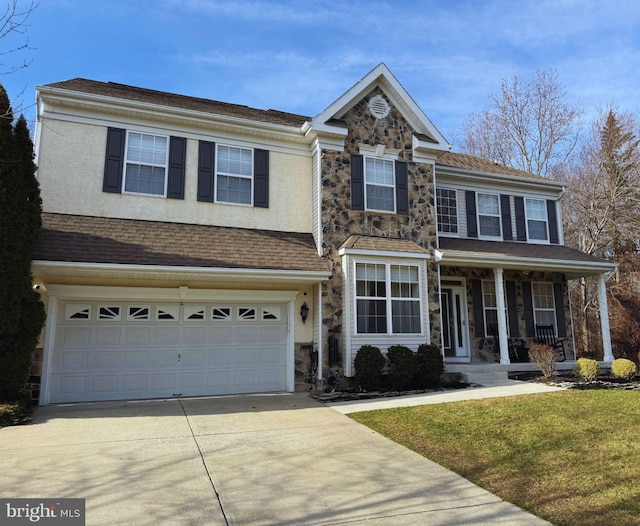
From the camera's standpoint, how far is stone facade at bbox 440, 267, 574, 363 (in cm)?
1381

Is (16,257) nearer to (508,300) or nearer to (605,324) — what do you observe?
(508,300)

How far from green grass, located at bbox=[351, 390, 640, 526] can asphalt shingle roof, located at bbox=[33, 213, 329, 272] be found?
418cm

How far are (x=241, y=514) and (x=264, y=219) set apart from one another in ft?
27.3

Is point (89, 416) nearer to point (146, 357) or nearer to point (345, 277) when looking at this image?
point (146, 357)

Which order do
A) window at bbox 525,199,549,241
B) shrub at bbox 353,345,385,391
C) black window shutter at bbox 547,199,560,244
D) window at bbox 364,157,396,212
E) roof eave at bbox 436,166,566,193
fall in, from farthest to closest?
black window shutter at bbox 547,199,560,244, window at bbox 525,199,549,241, roof eave at bbox 436,166,566,193, window at bbox 364,157,396,212, shrub at bbox 353,345,385,391

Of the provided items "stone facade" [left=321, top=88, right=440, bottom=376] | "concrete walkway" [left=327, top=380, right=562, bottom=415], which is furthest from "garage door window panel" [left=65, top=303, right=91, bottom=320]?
"concrete walkway" [left=327, top=380, right=562, bottom=415]

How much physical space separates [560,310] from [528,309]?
4.09 feet

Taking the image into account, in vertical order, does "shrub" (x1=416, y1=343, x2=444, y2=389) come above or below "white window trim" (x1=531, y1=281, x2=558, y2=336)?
below

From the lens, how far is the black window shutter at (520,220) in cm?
1527

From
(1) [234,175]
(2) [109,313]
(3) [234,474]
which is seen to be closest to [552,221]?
(1) [234,175]

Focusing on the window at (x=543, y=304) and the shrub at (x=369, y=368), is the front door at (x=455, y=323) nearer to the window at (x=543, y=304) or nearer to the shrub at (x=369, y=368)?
the window at (x=543, y=304)

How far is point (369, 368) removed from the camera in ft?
34.3

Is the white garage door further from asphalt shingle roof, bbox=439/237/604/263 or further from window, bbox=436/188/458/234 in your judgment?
window, bbox=436/188/458/234

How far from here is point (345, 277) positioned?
11234 mm
